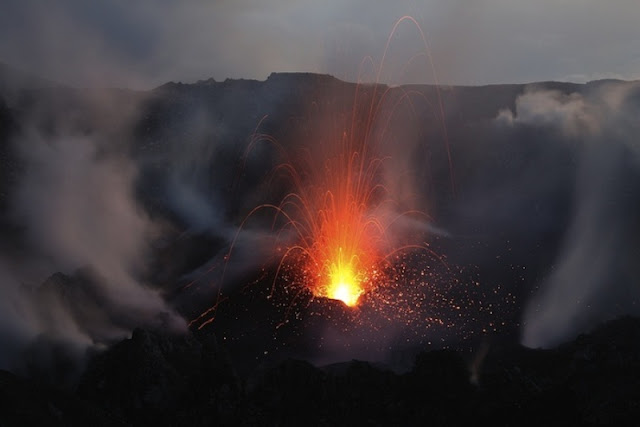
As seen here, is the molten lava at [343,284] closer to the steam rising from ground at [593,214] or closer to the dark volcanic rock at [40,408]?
the steam rising from ground at [593,214]

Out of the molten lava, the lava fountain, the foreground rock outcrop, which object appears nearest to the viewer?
the foreground rock outcrop

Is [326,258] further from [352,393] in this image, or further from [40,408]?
[40,408]

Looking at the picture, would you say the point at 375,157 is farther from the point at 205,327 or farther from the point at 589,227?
the point at 205,327

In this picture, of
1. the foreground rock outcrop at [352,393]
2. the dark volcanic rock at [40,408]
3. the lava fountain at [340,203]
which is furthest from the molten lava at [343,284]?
the dark volcanic rock at [40,408]

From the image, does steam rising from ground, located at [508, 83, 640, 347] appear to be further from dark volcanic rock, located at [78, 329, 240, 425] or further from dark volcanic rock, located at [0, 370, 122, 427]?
dark volcanic rock, located at [0, 370, 122, 427]

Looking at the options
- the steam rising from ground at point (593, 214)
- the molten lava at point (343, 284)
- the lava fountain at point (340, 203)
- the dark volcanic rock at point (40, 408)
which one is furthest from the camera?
the lava fountain at point (340, 203)

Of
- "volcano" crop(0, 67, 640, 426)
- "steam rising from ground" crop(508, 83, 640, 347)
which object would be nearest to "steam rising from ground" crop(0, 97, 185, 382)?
"volcano" crop(0, 67, 640, 426)

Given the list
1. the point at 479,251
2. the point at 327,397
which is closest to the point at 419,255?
the point at 479,251

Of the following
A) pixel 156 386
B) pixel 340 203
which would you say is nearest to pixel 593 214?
pixel 340 203
